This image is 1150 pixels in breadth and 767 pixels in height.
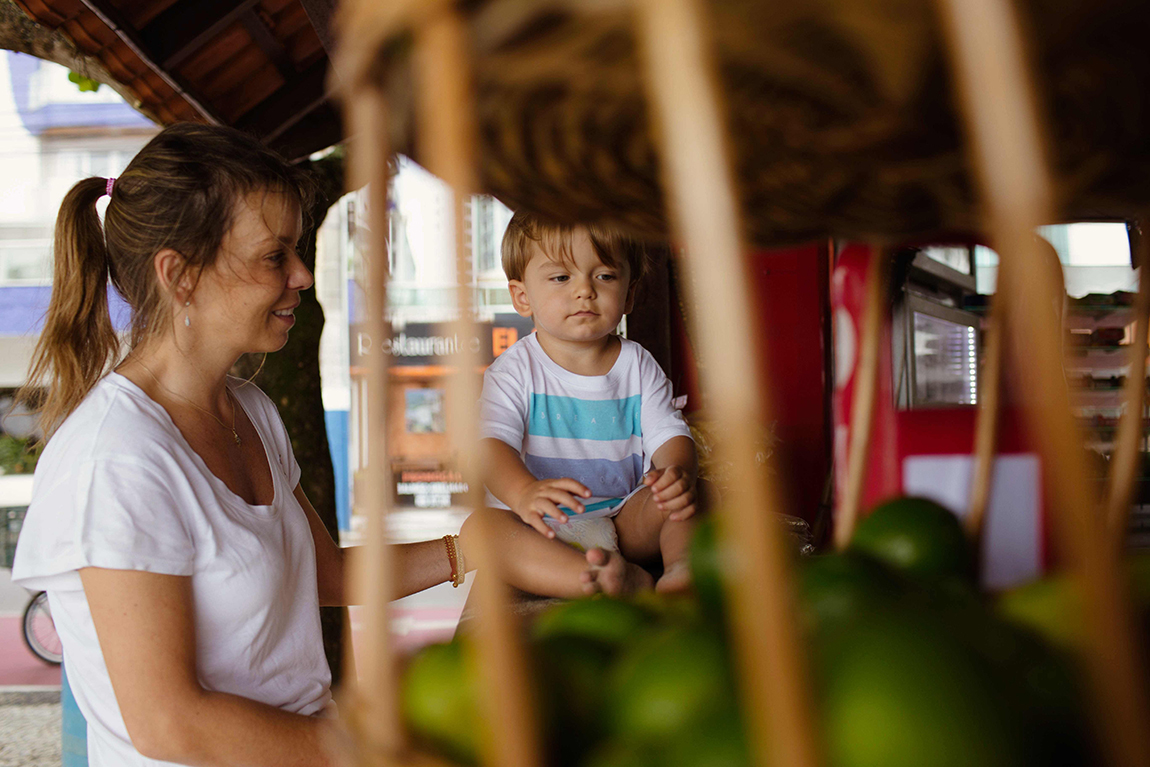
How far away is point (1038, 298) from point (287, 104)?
8.26 ft

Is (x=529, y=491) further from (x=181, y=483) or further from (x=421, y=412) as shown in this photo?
(x=421, y=412)

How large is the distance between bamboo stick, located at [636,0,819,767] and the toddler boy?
4.11 feet

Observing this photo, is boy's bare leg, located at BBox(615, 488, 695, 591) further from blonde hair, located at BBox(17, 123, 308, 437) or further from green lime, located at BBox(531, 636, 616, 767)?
green lime, located at BBox(531, 636, 616, 767)

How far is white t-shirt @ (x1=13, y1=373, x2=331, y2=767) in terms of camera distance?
→ 1.03 metres

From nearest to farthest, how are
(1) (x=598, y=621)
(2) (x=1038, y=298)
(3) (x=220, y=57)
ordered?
1. (2) (x=1038, y=298)
2. (1) (x=598, y=621)
3. (3) (x=220, y=57)

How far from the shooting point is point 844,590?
332 millimetres

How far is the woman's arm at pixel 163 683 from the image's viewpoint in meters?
0.98

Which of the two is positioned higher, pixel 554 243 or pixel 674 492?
pixel 554 243

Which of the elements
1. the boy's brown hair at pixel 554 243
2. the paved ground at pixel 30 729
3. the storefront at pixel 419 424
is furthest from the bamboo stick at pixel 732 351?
the storefront at pixel 419 424

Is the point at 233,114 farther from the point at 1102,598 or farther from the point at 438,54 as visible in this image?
the point at 1102,598

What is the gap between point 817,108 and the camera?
1.11 ft

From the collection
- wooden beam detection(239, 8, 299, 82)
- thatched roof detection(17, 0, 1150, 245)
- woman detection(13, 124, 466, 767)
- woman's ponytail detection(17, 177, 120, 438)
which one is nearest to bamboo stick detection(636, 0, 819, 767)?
thatched roof detection(17, 0, 1150, 245)

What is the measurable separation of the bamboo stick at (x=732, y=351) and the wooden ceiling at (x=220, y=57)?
177 centimetres

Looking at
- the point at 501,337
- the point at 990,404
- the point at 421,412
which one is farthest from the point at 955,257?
the point at 421,412
